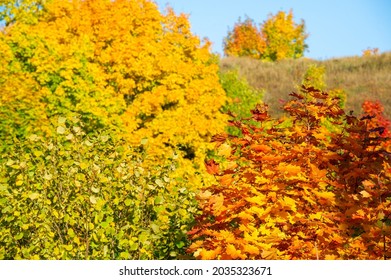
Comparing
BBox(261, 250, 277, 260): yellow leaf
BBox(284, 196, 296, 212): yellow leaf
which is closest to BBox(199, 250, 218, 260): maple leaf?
BBox(261, 250, 277, 260): yellow leaf

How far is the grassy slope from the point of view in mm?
60516

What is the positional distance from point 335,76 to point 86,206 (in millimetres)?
61949

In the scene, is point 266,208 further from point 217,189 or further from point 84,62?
point 84,62

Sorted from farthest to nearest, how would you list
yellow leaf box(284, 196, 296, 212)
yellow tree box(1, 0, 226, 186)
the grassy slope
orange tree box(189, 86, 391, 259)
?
the grassy slope < yellow tree box(1, 0, 226, 186) < yellow leaf box(284, 196, 296, 212) < orange tree box(189, 86, 391, 259)

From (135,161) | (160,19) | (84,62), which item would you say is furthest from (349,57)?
(135,161)

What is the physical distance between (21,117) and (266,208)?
62.1 feet

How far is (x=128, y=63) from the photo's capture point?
102 feet

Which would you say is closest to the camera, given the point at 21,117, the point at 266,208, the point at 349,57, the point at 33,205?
the point at 266,208

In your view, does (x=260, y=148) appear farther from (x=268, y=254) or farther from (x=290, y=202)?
(x=268, y=254)

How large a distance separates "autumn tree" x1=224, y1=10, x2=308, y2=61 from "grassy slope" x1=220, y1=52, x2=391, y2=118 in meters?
2.75

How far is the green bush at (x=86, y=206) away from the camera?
32.3 ft

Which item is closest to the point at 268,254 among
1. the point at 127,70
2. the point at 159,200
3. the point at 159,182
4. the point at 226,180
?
the point at 226,180

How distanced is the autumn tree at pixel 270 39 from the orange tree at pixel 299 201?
68084 mm

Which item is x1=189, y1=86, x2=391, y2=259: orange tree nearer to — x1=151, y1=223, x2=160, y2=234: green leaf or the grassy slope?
x1=151, y1=223, x2=160, y2=234: green leaf
